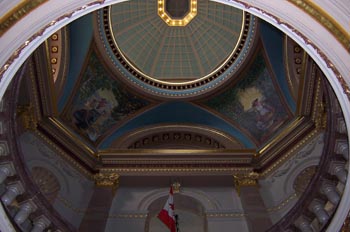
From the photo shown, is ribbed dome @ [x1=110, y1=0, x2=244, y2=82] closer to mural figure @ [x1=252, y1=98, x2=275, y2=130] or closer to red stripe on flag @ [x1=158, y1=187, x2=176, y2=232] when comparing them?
mural figure @ [x1=252, y1=98, x2=275, y2=130]

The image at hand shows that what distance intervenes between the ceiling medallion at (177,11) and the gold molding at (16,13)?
491 inches

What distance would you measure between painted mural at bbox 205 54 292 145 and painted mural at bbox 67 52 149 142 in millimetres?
3088

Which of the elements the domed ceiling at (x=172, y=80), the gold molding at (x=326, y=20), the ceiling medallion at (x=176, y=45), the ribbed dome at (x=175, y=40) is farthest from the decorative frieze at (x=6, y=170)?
the ribbed dome at (x=175, y=40)

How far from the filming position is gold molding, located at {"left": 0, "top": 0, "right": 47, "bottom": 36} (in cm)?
600

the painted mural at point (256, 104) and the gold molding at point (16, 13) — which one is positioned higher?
the painted mural at point (256, 104)

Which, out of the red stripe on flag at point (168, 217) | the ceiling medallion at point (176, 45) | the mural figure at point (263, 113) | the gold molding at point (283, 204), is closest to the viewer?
the red stripe on flag at point (168, 217)

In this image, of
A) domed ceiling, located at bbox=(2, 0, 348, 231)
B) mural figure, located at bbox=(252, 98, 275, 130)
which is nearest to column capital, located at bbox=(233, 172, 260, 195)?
domed ceiling, located at bbox=(2, 0, 348, 231)

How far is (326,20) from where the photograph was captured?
240 inches

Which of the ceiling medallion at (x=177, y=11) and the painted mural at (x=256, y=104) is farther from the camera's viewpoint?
the ceiling medallion at (x=177, y=11)

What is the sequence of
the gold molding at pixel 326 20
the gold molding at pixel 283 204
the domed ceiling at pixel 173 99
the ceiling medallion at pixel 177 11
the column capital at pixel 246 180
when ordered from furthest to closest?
the ceiling medallion at pixel 177 11 < the column capital at pixel 246 180 < the domed ceiling at pixel 173 99 < the gold molding at pixel 283 204 < the gold molding at pixel 326 20

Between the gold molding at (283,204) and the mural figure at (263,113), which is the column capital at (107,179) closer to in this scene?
the gold molding at (283,204)

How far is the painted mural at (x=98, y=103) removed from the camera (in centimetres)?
1551

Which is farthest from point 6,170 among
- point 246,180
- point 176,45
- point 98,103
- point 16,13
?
point 176,45

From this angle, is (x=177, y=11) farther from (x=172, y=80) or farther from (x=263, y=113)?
(x=263, y=113)
